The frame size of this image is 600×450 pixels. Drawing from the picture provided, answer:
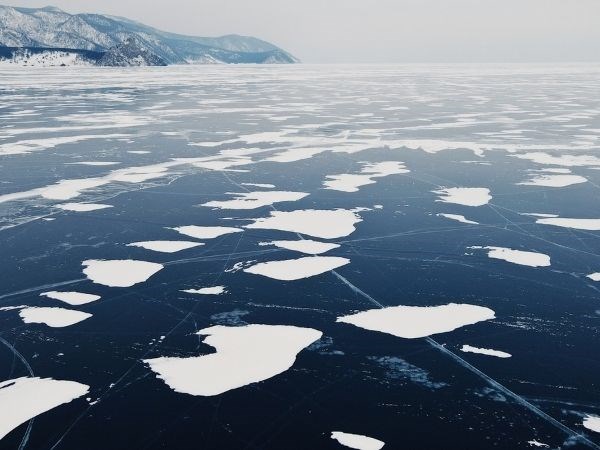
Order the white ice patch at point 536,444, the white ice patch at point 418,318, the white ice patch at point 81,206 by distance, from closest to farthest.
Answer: the white ice patch at point 536,444 < the white ice patch at point 418,318 < the white ice patch at point 81,206

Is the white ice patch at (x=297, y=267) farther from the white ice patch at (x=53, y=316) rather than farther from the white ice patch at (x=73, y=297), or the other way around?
the white ice patch at (x=53, y=316)

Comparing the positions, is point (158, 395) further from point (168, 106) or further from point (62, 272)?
point (168, 106)

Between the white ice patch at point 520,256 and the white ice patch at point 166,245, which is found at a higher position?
the white ice patch at point 520,256

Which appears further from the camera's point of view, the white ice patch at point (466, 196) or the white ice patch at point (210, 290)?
the white ice patch at point (466, 196)

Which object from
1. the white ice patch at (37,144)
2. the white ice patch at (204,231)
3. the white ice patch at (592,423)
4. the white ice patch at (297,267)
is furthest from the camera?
the white ice patch at (37,144)

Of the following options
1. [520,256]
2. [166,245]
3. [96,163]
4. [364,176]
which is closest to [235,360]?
[166,245]

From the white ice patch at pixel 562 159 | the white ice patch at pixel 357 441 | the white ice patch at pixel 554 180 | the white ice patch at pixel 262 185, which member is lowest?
the white ice patch at pixel 357 441

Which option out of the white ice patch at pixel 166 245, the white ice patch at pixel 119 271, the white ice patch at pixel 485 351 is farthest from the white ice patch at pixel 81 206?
the white ice patch at pixel 485 351
